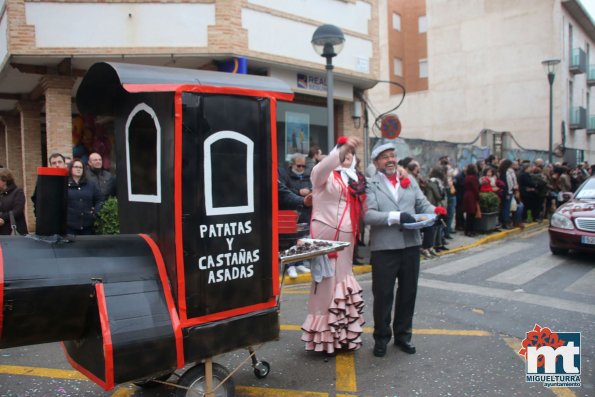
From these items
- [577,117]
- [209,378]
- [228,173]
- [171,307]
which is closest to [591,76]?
[577,117]

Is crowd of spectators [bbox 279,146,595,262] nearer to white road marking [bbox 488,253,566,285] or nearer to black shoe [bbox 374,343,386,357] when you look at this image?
white road marking [bbox 488,253,566,285]

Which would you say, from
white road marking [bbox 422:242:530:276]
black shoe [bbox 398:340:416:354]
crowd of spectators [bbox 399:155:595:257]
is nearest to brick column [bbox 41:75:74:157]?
crowd of spectators [bbox 399:155:595:257]

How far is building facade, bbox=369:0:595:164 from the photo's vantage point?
2594 cm

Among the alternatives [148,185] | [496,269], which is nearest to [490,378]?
[148,185]

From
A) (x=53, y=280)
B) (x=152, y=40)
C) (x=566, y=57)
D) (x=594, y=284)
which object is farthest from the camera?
(x=566, y=57)

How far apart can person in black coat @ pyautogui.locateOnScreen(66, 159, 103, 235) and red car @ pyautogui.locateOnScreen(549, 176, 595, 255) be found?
312 inches

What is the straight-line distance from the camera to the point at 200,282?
314 cm

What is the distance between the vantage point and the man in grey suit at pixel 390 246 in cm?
454

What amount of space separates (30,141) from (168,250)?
1178 cm

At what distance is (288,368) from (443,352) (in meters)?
1.50

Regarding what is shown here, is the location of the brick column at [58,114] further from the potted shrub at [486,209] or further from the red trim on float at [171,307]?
the potted shrub at [486,209]

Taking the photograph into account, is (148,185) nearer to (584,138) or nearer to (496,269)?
(496,269)

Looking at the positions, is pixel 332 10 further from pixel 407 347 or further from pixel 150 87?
pixel 150 87

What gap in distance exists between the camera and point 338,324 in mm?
4496
